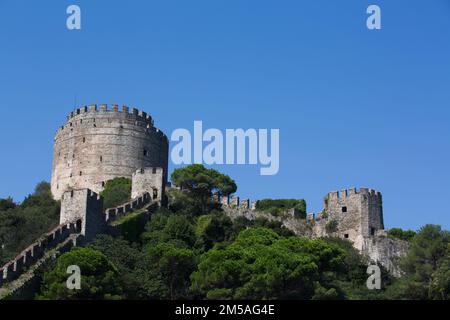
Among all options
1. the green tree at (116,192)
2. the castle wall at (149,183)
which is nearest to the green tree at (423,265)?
the castle wall at (149,183)

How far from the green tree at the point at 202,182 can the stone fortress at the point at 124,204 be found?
0.60 meters

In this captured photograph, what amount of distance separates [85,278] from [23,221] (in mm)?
12629

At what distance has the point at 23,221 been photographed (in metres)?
46.5

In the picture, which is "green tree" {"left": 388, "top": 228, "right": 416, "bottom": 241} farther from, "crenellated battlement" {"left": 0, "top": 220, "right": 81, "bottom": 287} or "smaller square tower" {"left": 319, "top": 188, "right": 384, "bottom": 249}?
"crenellated battlement" {"left": 0, "top": 220, "right": 81, "bottom": 287}

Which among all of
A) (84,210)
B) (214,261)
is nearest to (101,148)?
(84,210)

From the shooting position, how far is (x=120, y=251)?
40531 mm

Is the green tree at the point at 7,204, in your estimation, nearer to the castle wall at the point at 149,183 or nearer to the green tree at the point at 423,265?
the castle wall at the point at 149,183

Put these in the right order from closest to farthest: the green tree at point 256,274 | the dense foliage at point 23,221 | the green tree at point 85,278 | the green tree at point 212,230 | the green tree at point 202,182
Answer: the green tree at point 85,278
the green tree at point 256,274
the dense foliage at point 23,221
the green tree at point 212,230
the green tree at point 202,182

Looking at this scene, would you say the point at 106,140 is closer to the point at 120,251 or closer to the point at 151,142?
the point at 151,142

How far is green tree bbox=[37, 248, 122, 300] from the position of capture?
34.4 m

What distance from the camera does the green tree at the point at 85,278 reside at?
34.4 m

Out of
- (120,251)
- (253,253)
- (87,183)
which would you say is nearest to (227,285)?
(253,253)

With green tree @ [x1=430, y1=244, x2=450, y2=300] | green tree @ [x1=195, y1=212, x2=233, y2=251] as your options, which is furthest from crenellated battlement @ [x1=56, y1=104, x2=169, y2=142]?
green tree @ [x1=430, y1=244, x2=450, y2=300]

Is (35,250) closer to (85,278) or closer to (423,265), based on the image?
(85,278)
